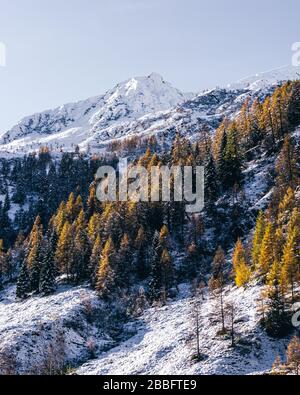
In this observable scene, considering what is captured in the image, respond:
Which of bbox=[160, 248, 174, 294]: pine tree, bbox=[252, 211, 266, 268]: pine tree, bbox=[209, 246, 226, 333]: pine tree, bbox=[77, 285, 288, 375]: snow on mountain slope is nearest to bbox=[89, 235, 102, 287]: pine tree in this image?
bbox=[160, 248, 174, 294]: pine tree

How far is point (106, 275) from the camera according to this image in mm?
92875

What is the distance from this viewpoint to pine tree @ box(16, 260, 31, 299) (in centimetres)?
9856

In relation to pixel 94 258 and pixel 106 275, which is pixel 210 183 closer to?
pixel 94 258

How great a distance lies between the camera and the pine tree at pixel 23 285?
323 feet

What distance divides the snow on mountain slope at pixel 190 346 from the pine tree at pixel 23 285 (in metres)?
28.5

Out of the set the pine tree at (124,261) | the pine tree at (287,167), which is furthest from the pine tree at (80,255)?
the pine tree at (287,167)

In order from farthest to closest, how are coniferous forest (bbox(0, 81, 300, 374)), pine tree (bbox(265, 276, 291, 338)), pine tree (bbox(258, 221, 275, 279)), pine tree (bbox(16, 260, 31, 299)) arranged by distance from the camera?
pine tree (bbox(16, 260, 31, 299))
pine tree (bbox(258, 221, 275, 279))
coniferous forest (bbox(0, 81, 300, 374))
pine tree (bbox(265, 276, 291, 338))

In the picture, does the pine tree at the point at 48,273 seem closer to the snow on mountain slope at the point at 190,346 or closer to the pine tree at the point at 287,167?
the snow on mountain slope at the point at 190,346

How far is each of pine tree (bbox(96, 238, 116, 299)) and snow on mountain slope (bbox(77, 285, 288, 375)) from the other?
990cm

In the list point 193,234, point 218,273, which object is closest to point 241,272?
point 218,273

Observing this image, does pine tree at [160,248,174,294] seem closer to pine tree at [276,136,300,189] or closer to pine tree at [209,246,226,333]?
pine tree at [209,246,226,333]

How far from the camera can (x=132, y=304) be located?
9100cm

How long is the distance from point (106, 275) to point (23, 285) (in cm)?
1986
